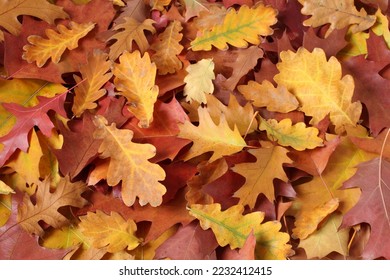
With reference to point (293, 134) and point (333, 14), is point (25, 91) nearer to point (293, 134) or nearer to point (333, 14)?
point (293, 134)

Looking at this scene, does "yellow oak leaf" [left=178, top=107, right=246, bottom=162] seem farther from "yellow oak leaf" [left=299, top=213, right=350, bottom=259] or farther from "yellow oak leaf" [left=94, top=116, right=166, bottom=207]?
"yellow oak leaf" [left=299, top=213, right=350, bottom=259]

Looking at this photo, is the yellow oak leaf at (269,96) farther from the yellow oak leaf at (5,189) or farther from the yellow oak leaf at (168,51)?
the yellow oak leaf at (5,189)

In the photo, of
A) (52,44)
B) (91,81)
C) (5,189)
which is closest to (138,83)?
(91,81)

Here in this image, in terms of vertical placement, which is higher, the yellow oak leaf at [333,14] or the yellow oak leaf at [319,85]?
the yellow oak leaf at [333,14]

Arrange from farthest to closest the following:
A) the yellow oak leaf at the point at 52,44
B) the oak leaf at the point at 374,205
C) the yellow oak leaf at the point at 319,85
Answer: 1. the yellow oak leaf at the point at 52,44
2. the yellow oak leaf at the point at 319,85
3. the oak leaf at the point at 374,205

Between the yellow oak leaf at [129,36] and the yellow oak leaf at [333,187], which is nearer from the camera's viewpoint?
the yellow oak leaf at [333,187]

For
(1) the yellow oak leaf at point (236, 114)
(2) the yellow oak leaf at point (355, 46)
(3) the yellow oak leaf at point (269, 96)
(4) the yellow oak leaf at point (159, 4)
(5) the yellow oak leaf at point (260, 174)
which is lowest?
(5) the yellow oak leaf at point (260, 174)

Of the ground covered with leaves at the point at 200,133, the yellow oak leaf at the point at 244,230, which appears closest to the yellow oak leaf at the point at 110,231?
the ground covered with leaves at the point at 200,133
